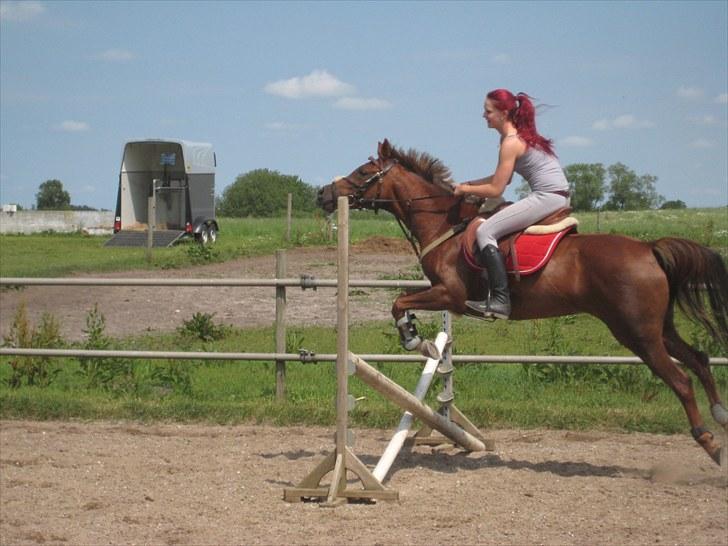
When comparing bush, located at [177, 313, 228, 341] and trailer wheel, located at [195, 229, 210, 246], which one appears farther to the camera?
trailer wheel, located at [195, 229, 210, 246]

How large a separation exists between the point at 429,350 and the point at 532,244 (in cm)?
106

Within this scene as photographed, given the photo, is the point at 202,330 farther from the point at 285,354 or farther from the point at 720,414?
the point at 720,414

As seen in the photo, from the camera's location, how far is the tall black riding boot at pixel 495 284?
21.8ft

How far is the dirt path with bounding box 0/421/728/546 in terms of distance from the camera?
17.9 feet

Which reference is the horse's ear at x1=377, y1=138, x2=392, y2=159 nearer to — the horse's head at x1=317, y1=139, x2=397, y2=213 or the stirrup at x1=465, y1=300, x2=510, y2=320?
the horse's head at x1=317, y1=139, x2=397, y2=213

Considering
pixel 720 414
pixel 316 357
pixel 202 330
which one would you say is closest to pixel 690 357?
pixel 720 414

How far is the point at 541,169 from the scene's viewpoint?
266 inches

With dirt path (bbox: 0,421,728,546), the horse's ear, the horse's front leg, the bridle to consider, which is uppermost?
the horse's ear

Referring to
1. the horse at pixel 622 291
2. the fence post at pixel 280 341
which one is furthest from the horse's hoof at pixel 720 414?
the fence post at pixel 280 341

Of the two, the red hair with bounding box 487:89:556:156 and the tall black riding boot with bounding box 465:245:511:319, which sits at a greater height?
the red hair with bounding box 487:89:556:156

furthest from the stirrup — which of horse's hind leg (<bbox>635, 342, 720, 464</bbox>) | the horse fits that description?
horse's hind leg (<bbox>635, 342, 720, 464</bbox>)

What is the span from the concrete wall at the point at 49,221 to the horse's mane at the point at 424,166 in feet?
111

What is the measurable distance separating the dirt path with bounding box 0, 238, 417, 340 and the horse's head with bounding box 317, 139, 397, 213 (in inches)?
267

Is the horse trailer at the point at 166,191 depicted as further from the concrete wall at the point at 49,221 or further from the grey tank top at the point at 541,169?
the grey tank top at the point at 541,169
